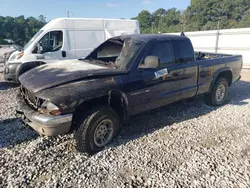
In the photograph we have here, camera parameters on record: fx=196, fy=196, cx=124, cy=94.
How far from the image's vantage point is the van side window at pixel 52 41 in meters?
7.14

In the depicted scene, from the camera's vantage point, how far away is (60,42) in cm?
756

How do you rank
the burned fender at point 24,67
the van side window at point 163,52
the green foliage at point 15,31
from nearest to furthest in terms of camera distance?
the van side window at point 163,52
the burned fender at point 24,67
the green foliage at point 15,31

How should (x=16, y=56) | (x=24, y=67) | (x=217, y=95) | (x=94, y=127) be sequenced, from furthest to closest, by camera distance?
(x=16, y=56), (x=24, y=67), (x=217, y=95), (x=94, y=127)

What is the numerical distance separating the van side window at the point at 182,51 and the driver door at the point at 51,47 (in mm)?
4762

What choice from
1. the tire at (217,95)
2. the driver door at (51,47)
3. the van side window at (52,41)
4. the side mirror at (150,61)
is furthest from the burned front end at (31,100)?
the tire at (217,95)

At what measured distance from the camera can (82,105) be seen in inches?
120

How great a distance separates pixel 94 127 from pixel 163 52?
208 cm

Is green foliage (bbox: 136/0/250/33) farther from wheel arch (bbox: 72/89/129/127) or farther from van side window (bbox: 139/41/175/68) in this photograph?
wheel arch (bbox: 72/89/129/127)

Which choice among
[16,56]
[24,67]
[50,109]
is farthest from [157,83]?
[16,56]

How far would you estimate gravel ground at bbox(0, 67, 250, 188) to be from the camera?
2.59 metres

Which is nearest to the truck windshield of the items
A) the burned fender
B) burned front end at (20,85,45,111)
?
burned front end at (20,85,45,111)

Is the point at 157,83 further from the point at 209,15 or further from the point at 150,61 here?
the point at 209,15

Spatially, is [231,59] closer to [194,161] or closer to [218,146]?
[218,146]

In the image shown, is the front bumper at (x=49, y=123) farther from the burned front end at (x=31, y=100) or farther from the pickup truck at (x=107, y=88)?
the burned front end at (x=31, y=100)
